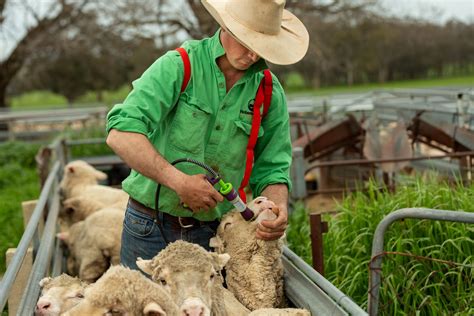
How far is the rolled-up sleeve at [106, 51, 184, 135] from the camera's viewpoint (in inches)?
129

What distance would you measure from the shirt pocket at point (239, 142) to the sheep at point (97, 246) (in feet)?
6.72

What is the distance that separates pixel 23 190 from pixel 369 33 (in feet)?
146

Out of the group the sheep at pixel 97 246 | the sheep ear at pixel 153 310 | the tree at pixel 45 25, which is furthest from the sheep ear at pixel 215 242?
the tree at pixel 45 25

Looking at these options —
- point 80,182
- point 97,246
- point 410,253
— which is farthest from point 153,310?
point 80,182

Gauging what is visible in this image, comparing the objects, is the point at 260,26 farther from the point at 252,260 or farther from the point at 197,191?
the point at 252,260

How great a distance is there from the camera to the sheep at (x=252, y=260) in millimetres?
3498

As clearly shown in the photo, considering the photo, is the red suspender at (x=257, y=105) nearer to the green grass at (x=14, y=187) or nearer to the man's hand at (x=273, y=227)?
the man's hand at (x=273, y=227)

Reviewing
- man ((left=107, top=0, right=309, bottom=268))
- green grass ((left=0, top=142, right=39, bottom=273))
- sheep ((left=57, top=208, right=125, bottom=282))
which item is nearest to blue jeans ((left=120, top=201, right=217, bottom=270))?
man ((left=107, top=0, right=309, bottom=268))

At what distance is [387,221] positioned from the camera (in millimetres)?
2938

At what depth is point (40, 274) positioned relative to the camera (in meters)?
3.48

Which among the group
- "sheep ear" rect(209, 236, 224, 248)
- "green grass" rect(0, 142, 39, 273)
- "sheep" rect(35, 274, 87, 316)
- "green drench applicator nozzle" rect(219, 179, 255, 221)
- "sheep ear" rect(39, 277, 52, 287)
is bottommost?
"green grass" rect(0, 142, 39, 273)

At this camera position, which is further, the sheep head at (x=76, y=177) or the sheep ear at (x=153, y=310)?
the sheep head at (x=76, y=177)

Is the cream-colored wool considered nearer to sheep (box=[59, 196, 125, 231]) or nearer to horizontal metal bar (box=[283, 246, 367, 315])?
horizontal metal bar (box=[283, 246, 367, 315])

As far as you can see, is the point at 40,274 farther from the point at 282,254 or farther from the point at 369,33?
the point at 369,33
